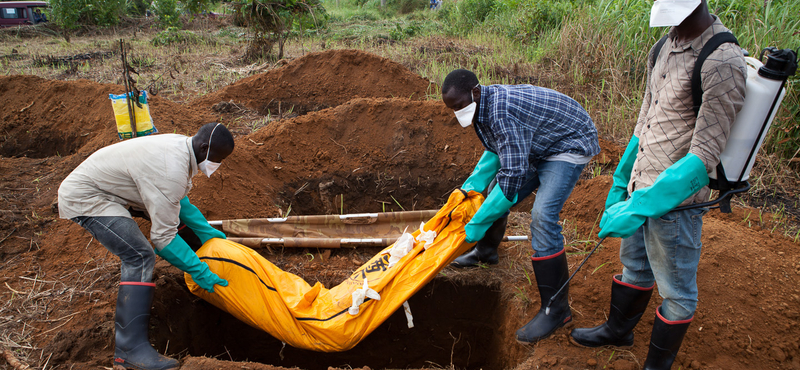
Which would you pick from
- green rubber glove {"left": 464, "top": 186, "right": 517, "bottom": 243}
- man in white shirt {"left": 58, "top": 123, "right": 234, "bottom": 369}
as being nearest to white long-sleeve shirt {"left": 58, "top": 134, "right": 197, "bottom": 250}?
man in white shirt {"left": 58, "top": 123, "right": 234, "bottom": 369}

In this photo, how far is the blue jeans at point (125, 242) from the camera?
2332 millimetres

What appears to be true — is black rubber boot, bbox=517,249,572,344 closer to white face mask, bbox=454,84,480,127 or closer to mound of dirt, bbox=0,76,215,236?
white face mask, bbox=454,84,480,127

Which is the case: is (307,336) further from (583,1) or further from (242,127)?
(583,1)

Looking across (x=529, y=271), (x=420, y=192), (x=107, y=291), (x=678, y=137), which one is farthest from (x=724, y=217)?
(x=107, y=291)

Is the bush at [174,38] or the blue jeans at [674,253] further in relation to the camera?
the bush at [174,38]

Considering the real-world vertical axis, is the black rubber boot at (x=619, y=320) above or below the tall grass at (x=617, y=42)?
below

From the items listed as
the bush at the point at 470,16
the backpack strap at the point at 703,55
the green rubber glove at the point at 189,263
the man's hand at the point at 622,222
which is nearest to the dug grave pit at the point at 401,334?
the green rubber glove at the point at 189,263

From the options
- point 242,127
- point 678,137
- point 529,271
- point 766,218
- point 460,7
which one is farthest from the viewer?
point 460,7

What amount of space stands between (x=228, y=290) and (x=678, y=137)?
2.56 meters

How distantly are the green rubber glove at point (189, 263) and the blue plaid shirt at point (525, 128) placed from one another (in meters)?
1.79

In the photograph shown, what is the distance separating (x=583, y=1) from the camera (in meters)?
7.18

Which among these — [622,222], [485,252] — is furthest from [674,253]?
[485,252]

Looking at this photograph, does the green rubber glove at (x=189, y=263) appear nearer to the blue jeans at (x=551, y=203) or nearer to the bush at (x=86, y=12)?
the blue jeans at (x=551, y=203)

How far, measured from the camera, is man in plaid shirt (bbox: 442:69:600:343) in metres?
2.24
